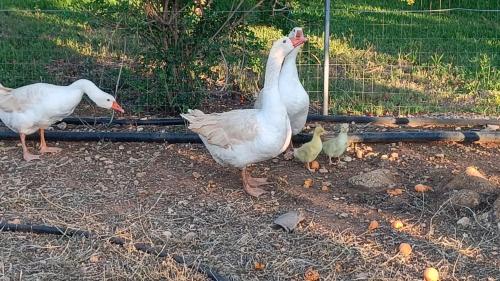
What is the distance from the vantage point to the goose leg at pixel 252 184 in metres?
5.62

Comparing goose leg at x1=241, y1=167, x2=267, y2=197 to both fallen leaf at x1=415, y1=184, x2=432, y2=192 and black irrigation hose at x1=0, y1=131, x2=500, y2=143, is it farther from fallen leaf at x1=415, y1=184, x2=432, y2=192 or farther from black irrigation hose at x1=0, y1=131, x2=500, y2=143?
fallen leaf at x1=415, y1=184, x2=432, y2=192

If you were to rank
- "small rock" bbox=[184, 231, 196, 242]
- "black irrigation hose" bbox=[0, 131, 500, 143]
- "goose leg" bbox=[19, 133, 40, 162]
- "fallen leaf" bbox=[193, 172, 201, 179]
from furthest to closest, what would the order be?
"black irrigation hose" bbox=[0, 131, 500, 143] → "goose leg" bbox=[19, 133, 40, 162] → "fallen leaf" bbox=[193, 172, 201, 179] → "small rock" bbox=[184, 231, 196, 242]

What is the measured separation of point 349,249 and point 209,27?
11.6 ft

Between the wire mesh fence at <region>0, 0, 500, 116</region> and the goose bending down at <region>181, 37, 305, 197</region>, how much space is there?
192 centimetres

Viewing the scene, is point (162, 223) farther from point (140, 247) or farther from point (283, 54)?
point (283, 54)

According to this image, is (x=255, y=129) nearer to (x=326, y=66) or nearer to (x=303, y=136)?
(x=303, y=136)

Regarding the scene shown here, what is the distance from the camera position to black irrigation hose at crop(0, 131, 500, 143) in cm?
662

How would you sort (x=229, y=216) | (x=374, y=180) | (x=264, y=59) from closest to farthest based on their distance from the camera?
(x=229, y=216) → (x=374, y=180) → (x=264, y=59)

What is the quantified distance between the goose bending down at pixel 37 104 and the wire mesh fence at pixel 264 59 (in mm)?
1220

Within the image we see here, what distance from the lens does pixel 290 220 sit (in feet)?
16.5

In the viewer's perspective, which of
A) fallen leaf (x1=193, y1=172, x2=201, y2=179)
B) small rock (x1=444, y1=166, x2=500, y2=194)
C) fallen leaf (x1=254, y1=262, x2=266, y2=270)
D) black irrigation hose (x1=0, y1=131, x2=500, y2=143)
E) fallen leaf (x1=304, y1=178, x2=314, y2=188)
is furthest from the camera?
black irrigation hose (x1=0, y1=131, x2=500, y2=143)

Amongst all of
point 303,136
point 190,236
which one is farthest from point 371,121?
point 190,236

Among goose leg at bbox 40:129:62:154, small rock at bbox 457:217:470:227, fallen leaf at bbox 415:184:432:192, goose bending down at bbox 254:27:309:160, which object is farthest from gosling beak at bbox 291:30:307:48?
goose leg at bbox 40:129:62:154

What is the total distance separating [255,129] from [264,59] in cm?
384
